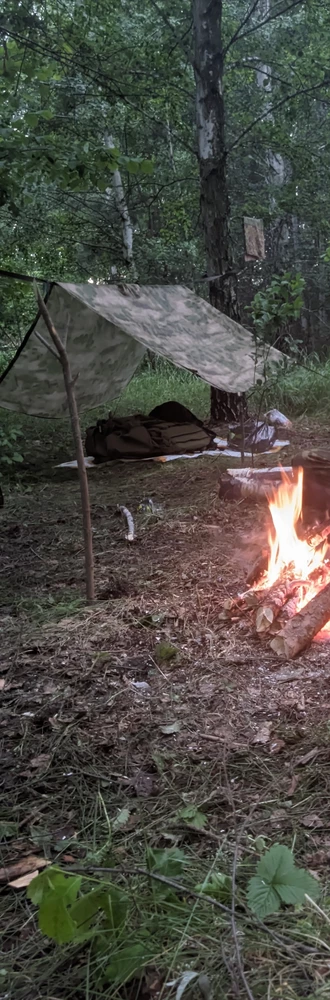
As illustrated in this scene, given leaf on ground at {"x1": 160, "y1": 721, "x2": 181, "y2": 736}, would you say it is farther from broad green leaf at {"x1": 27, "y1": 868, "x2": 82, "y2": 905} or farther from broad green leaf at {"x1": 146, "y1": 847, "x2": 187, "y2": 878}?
broad green leaf at {"x1": 27, "y1": 868, "x2": 82, "y2": 905}

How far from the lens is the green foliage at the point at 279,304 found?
14.0ft

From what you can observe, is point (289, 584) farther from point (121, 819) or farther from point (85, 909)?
point (85, 909)

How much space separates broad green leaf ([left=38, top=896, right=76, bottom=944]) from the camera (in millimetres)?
1031

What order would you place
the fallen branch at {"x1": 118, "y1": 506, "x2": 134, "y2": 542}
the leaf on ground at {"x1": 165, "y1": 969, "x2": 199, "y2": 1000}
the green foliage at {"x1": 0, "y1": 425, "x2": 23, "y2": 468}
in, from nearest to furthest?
the leaf on ground at {"x1": 165, "y1": 969, "x2": 199, "y2": 1000}
the fallen branch at {"x1": 118, "y1": 506, "x2": 134, "y2": 542}
the green foliage at {"x1": 0, "y1": 425, "x2": 23, "y2": 468}

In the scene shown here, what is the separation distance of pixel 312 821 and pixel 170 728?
0.52 m

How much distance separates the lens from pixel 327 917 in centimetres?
113

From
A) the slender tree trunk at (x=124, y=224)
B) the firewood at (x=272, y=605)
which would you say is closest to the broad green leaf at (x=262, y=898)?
the firewood at (x=272, y=605)

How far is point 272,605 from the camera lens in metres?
2.38

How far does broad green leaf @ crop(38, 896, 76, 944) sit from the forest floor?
0.08 m

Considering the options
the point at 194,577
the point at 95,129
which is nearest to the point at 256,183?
the point at 95,129

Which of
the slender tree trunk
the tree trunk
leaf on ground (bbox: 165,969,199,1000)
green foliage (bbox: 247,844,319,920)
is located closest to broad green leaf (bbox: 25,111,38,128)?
the tree trunk

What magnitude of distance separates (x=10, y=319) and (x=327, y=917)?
781 cm

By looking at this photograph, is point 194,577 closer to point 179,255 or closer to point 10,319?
point 10,319

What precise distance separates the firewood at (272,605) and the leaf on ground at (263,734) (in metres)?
0.54
